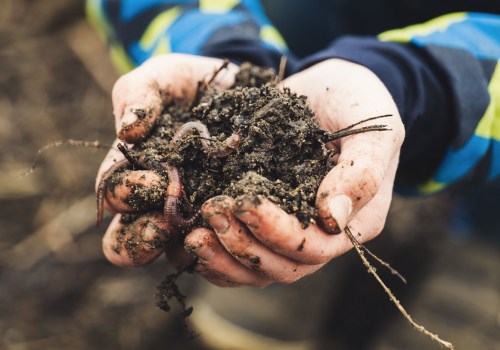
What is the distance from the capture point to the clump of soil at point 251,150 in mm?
1972

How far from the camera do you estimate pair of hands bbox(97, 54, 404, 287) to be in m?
1.70

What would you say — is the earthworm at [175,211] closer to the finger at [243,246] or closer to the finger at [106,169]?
the finger at [243,246]

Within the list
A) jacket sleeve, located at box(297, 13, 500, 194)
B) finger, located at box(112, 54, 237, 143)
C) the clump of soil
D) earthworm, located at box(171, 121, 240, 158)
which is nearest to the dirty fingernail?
the clump of soil

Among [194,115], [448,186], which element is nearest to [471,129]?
[448,186]

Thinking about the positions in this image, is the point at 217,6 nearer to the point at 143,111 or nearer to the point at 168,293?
the point at 143,111

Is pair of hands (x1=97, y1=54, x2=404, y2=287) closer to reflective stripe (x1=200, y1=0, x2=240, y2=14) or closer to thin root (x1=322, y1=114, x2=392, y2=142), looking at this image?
thin root (x1=322, y1=114, x2=392, y2=142)

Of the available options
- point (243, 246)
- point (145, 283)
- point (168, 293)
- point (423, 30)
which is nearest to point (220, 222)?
point (243, 246)

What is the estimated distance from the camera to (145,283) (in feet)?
13.8

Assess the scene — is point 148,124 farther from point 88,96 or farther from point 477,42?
point 88,96

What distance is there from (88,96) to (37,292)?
2376mm

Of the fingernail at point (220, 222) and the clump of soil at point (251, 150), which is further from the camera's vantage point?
the clump of soil at point (251, 150)

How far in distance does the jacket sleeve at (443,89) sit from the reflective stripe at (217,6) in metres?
1.08

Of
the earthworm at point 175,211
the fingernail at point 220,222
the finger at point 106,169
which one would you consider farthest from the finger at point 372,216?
the finger at point 106,169

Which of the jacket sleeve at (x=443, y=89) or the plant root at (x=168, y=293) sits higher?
the jacket sleeve at (x=443, y=89)
